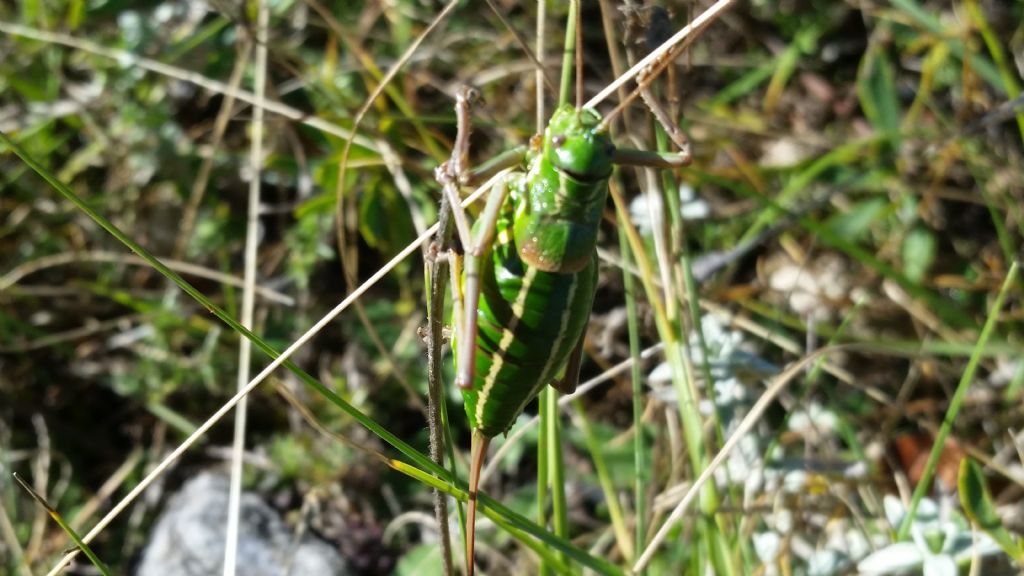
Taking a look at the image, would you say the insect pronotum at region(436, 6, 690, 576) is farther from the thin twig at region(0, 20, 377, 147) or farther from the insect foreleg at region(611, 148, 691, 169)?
the thin twig at region(0, 20, 377, 147)

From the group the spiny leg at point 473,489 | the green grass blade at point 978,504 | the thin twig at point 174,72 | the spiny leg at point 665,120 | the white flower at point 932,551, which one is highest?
the thin twig at point 174,72

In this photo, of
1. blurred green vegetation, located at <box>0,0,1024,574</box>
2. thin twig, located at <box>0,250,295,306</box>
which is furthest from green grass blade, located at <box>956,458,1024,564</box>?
thin twig, located at <box>0,250,295,306</box>

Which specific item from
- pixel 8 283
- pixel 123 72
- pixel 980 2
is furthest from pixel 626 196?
pixel 8 283

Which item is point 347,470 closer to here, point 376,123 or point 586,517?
point 586,517

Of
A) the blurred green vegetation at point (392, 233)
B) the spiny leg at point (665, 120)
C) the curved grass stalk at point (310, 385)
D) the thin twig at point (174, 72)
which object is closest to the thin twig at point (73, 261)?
the blurred green vegetation at point (392, 233)

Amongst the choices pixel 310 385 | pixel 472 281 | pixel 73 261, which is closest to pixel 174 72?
pixel 73 261

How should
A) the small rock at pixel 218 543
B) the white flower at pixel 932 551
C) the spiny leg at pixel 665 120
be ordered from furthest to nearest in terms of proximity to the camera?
the small rock at pixel 218 543 → the white flower at pixel 932 551 → the spiny leg at pixel 665 120

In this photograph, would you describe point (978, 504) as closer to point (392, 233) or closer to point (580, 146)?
point (580, 146)

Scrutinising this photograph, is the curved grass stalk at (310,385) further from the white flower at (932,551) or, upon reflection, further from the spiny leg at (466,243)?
the white flower at (932,551)
